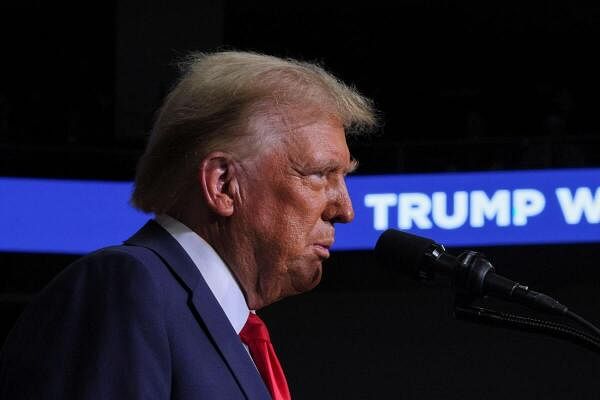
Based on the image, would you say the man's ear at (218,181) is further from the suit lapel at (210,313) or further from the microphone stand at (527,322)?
the microphone stand at (527,322)

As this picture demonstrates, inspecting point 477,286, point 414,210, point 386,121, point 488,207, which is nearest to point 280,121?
point 477,286

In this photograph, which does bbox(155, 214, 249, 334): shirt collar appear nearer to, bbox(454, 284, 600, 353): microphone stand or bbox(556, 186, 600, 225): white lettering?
bbox(454, 284, 600, 353): microphone stand

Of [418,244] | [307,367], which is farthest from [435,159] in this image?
[418,244]

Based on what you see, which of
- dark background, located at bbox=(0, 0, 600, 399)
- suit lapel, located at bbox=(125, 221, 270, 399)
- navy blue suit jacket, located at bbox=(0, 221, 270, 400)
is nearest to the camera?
navy blue suit jacket, located at bbox=(0, 221, 270, 400)

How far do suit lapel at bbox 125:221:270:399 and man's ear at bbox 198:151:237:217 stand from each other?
0.07 m

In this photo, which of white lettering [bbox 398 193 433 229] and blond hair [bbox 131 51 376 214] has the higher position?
blond hair [bbox 131 51 376 214]

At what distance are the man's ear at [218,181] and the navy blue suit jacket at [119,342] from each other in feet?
0.42

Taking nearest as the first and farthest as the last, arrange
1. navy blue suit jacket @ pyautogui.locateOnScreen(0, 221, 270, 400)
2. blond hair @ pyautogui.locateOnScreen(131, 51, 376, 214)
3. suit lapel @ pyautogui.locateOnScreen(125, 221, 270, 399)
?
navy blue suit jacket @ pyautogui.locateOnScreen(0, 221, 270, 400), suit lapel @ pyautogui.locateOnScreen(125, 221, 270, 399), blond hair @ pyautogui.locateOnScreen(131, 51, 376, 214)

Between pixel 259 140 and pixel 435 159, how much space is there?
4281 mm

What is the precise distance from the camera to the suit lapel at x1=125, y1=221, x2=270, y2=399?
1.19 meters

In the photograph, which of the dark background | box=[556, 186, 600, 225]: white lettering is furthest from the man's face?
box=[556, 186, 600, 225]: white lettering

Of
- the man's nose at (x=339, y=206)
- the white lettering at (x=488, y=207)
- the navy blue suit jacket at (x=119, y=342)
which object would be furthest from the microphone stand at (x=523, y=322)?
the white lettering at (x=488, y=207)

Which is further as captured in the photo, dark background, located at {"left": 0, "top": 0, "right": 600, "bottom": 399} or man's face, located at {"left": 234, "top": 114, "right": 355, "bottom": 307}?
dark background, located at {"left": 0, "top": 0, "right": 600, "bottom": 399}

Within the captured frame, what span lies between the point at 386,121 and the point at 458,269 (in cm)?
762
